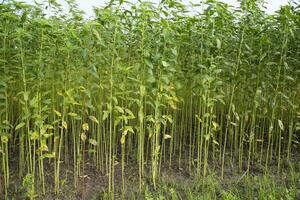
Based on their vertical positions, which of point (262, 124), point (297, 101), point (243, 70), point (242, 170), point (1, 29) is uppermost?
point (1, 29)

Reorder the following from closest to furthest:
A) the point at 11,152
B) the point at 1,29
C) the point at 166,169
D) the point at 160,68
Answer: the point at 1,29, the point at 160,68, the point at 166,169, the point at 11,152

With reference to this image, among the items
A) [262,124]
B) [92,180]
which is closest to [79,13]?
[92,180]

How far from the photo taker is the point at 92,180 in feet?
14.5

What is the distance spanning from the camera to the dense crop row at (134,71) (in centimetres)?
376

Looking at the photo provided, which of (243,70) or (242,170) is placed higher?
(243,70)

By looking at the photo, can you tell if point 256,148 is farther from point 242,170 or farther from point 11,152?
point 11,152

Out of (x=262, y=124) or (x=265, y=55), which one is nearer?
(x=265, y=55)

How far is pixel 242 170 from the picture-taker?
4.95 meters

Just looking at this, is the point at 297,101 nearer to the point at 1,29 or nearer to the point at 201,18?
the point at 201,18

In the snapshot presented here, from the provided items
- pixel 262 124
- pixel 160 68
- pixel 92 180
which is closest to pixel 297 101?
pixel 262 124

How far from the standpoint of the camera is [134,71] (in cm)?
421

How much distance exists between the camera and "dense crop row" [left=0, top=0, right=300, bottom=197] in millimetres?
3764

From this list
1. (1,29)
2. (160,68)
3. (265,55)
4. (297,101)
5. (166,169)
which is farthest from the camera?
(297,101)

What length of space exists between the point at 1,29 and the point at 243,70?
2469 millimetres
